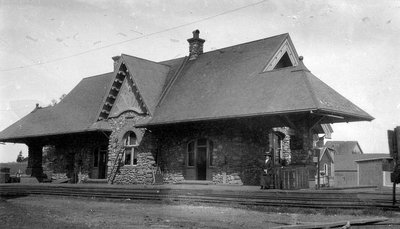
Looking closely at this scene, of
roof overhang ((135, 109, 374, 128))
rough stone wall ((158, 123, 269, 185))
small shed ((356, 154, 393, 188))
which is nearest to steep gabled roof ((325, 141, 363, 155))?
small shed ((356, 154, 393, 188))

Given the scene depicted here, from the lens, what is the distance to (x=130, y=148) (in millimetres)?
23281

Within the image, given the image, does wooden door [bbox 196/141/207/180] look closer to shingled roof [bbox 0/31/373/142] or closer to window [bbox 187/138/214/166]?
window [bbox 187/138/214/166]

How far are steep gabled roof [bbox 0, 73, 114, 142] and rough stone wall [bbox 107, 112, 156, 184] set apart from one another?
3.33ft

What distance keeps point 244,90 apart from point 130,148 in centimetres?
728

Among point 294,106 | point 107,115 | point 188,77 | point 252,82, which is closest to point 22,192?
point 107,115

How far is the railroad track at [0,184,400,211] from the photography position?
1119 centimetres

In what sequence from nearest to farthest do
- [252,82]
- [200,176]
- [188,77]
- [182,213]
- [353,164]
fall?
[182,213] → [252,82] → [200,176] → [188,77] → [353,164]

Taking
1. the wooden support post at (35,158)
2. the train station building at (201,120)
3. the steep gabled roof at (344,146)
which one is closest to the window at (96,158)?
the train station building at (201,120)

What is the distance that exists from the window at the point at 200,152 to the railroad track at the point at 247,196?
16.3 feet

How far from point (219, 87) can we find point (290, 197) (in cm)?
947

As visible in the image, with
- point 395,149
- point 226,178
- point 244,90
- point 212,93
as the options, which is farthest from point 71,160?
point 395,149

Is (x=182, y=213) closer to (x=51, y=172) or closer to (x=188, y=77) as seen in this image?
(x=188, y=77)

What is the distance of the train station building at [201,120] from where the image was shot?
17125mm

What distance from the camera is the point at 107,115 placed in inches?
980
